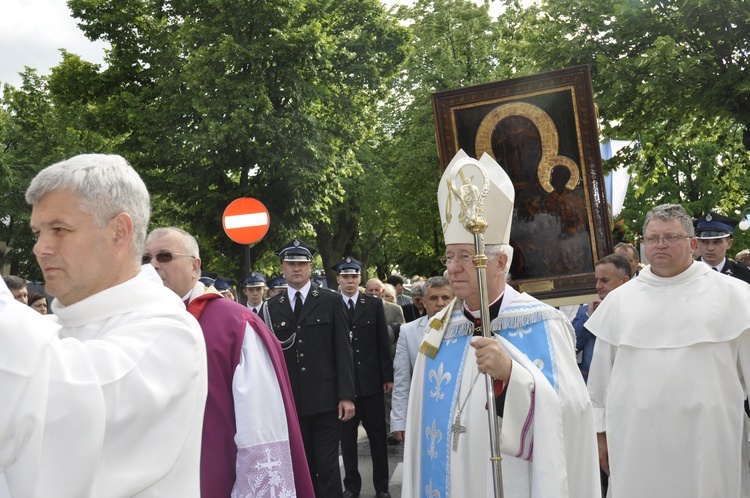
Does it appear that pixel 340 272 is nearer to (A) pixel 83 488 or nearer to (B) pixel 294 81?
(A) pixel 83 488

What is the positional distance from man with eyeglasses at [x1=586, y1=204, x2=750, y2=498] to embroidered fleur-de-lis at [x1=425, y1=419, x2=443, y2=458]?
184 centimetres

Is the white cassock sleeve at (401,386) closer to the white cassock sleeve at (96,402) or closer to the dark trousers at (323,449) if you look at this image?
the dark trousers at (323,449)

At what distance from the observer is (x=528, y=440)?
4.02m

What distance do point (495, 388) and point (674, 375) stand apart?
6.58ft

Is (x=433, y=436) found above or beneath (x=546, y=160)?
beneath

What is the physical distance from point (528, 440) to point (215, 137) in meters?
20.0

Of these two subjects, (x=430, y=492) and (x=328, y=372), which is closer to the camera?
(x=430, y=492)

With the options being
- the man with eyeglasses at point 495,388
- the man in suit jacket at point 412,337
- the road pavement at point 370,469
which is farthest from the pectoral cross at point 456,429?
the road pavement at point 370,469

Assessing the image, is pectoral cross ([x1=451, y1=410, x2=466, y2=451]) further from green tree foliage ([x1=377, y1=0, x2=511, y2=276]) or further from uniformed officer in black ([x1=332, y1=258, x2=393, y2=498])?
green tree foliage ([x1=377, y1=0, x2=511, y2=276])

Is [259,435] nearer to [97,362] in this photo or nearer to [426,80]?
[97,362]

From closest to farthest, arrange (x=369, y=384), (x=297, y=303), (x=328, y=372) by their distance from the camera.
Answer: (x=328, y=372) < (x=297, y=303) < (x=369, y=384)

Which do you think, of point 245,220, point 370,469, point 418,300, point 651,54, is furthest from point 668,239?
point 651,54

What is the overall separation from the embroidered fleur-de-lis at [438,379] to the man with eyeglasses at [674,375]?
1.77 metres

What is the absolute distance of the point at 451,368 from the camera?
4.54 metres
